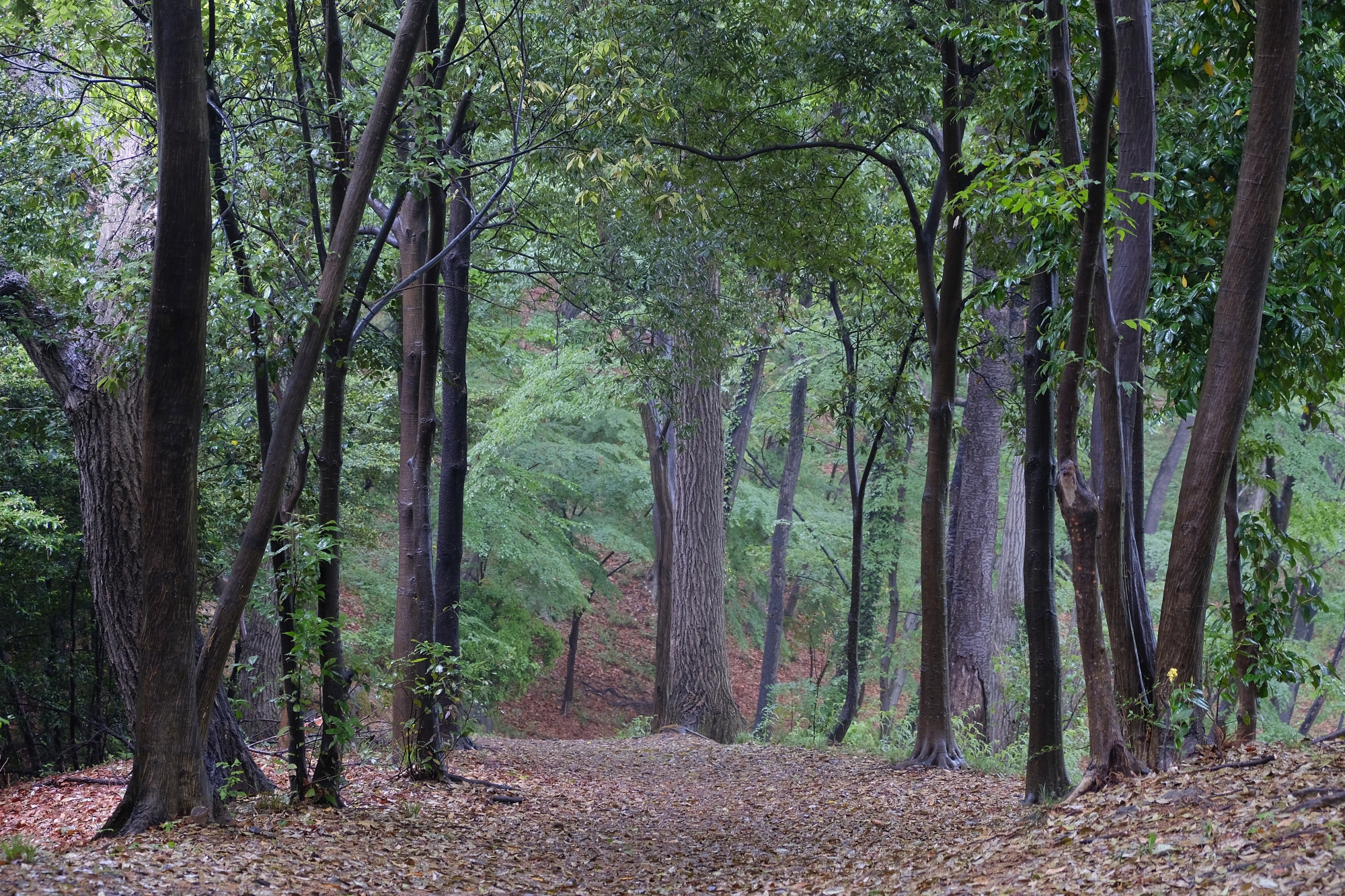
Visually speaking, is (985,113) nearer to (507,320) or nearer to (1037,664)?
(1037,664)

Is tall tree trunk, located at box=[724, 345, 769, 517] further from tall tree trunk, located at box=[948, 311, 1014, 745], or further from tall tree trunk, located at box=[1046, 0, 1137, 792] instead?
tall tree trunk, located at box=[1046, 0, 1137, 792]

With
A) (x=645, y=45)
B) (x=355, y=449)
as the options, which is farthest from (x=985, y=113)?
(x=355, y=449)

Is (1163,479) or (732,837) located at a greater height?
(1163,479)

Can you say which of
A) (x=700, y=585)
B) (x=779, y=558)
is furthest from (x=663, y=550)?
(x=779, y=558)

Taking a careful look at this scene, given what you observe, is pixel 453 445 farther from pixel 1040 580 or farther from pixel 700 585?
pixel 700 585

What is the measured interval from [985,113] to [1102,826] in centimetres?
583

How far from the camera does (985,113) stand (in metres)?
8.19

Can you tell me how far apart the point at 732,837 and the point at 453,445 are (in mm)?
4529

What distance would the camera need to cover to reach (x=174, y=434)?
508cm

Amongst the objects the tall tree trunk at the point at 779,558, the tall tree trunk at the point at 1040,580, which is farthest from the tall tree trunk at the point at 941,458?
the tall tree trunk at the point at 779,558

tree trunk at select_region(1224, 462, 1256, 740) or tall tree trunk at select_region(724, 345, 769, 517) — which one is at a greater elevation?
tall tree trunk at select_region(724, 345, 769, 517)

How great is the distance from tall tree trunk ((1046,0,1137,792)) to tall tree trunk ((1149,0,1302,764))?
0.36 m

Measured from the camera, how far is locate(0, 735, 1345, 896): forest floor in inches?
155

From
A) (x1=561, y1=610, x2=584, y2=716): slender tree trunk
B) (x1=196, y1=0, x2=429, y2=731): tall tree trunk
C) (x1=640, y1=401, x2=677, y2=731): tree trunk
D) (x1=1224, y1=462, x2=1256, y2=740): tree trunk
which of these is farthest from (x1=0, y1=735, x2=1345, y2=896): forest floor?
(x1=561, y1=610, x2=584, y2=716): slender tree trunk
